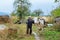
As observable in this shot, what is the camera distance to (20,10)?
201ft

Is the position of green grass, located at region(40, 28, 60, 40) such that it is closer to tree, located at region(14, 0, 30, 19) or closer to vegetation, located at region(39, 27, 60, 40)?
vegetation, located at region(39, 27, 60, 40)

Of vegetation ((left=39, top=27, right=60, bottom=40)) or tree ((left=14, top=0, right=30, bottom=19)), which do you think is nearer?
vegetation ((left=39, top=27, right=60, bottom=40))

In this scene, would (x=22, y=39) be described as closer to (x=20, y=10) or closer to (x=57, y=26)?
(x=57, y=26)

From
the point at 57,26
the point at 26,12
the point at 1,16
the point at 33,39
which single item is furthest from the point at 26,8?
the point at 33,39

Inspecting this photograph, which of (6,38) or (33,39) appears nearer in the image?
(6,38)

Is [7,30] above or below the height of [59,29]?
above

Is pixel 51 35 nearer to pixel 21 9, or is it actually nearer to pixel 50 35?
pixel 50 35

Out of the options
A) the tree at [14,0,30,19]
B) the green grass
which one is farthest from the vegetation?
the tree at [14,0,30,19]

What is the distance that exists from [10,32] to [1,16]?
60.7 ft

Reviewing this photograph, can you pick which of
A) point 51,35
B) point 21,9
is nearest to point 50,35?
point 51,35

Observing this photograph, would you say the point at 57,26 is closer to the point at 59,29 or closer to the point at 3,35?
the point at 59,29

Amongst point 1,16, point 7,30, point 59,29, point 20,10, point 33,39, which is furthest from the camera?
point 20,10

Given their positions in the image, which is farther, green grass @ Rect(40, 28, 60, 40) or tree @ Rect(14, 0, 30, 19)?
tree @ Rect(14, 0, 30, 19)

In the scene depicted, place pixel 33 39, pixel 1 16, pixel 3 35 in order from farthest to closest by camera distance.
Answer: pixel 1 16, pixel 33 39, pixel 3 35
